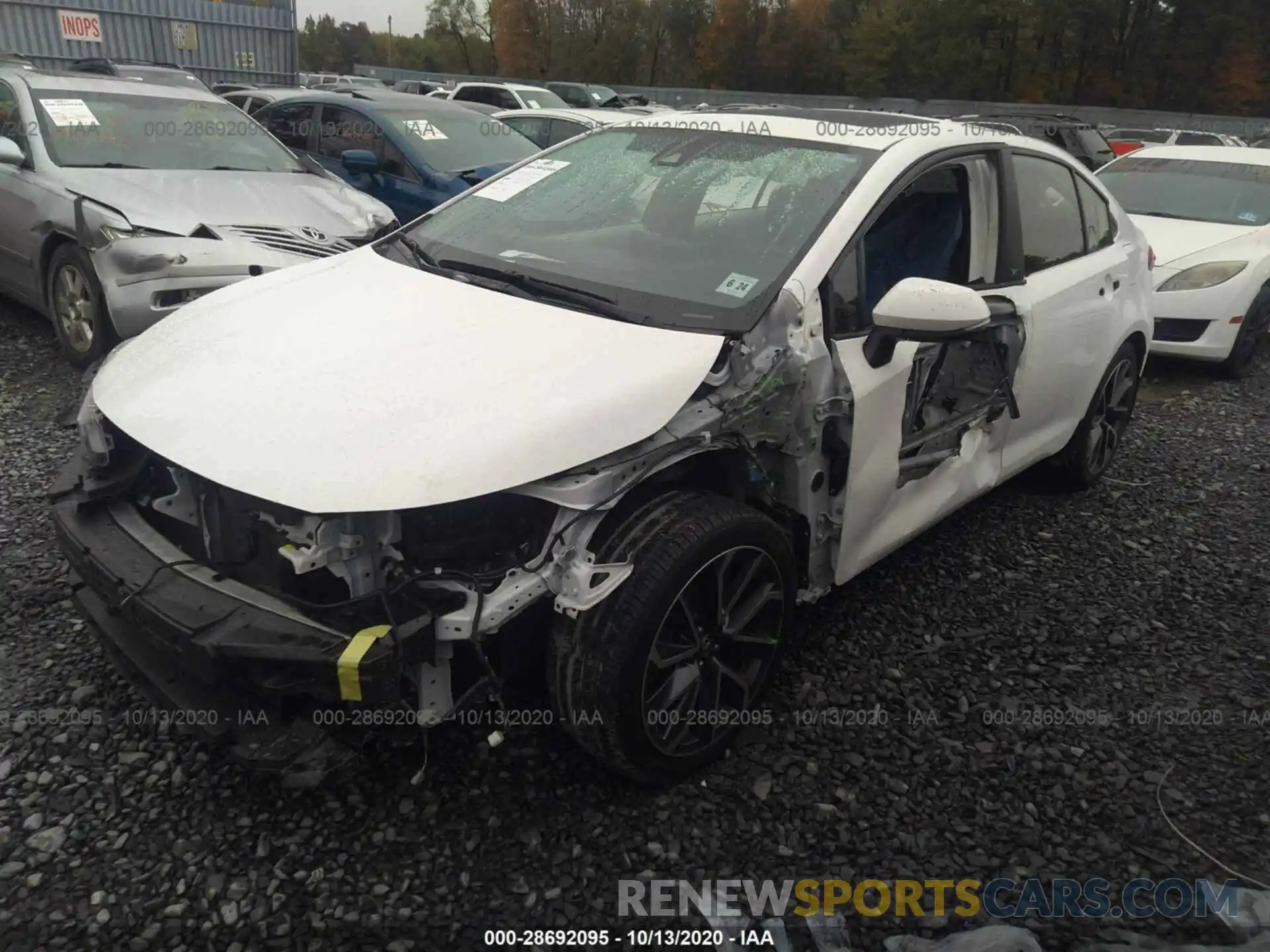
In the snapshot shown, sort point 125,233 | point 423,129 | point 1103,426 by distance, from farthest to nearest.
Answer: point 423,129 < point 125,233 < point 1103,426

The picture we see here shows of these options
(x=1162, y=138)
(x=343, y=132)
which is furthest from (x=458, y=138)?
(x=1162, y=138)

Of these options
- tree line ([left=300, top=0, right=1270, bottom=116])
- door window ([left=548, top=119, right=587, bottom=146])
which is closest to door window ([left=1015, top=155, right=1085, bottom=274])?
door window ([left=548, top=119, right=587, bottom=146])

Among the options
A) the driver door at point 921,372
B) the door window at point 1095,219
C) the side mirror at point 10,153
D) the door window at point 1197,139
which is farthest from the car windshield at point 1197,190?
the door window at point 1197,139

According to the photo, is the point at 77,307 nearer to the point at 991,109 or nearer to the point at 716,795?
the point at 716,795

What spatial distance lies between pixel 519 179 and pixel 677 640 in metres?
1.89

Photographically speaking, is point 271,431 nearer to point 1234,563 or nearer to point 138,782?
point 138,782

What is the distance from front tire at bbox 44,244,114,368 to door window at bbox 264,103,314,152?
11.0 ft

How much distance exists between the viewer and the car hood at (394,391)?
2.03 meters

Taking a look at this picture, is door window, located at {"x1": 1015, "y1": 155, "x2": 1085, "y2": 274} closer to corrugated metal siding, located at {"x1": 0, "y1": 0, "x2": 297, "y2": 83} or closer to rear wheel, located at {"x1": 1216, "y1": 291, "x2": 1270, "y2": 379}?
rear wheel, located at {"x1": 1216, "y1": 291, "x2": 1270, "y2": 379}

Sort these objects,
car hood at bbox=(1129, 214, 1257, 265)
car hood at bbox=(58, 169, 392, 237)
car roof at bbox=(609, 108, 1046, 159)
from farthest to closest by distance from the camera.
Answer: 1. car hood at bbox=(1129, 214, 1257, 265)
2. car hood at bbox=(58, 169, 392, 237)
3. car roof at bbox=(609, 108, 1046, 159)

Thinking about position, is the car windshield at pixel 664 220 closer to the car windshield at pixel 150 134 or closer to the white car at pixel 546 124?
the car windshield at pixel 150 134

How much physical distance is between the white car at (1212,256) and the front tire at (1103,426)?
5.78ft

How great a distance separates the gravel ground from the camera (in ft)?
6.97

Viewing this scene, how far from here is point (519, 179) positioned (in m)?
3.42
